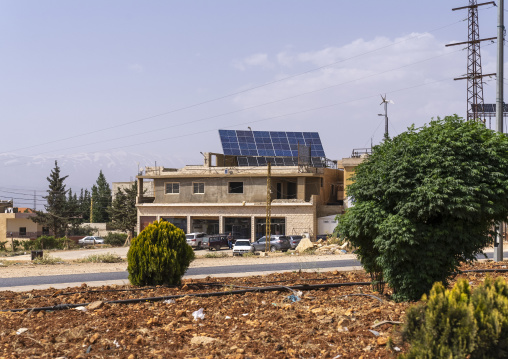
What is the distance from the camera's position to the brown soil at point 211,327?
7270 millimetres

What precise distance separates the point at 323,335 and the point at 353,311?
150 cm

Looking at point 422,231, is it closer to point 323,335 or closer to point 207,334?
point 323,335

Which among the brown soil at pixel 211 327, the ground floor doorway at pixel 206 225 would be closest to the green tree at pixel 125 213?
the ground floor doorway at pixel 206 225

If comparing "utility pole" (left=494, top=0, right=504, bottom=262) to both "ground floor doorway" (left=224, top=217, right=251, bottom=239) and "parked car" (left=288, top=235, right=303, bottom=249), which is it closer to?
"parked car" (left=288, top=235, right=303, bottom=249)

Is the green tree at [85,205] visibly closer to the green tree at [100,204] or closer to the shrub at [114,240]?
the green tree at [100,204]

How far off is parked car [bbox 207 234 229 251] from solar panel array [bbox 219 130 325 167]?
36.7ft

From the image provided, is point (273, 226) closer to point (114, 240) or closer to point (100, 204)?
point (114, 240)

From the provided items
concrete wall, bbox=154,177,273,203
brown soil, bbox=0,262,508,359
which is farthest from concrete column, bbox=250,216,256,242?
brown soil, bbox=0,262,508,359

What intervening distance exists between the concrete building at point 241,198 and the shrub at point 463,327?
1854 inches

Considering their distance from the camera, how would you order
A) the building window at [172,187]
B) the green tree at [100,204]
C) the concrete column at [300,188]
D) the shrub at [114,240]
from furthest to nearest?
1. the green tree at [100,204]
2. the shrub at [114,240]
3. the building window at [172,187]
4. the concrete column at [300,188]

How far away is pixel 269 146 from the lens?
208 feet

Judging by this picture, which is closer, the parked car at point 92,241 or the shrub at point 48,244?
the shrub at point 48,244

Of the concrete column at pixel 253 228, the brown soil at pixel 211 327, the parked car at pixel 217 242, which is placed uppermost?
the brown soil at pixel 211 327

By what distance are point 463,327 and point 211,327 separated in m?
4.17
